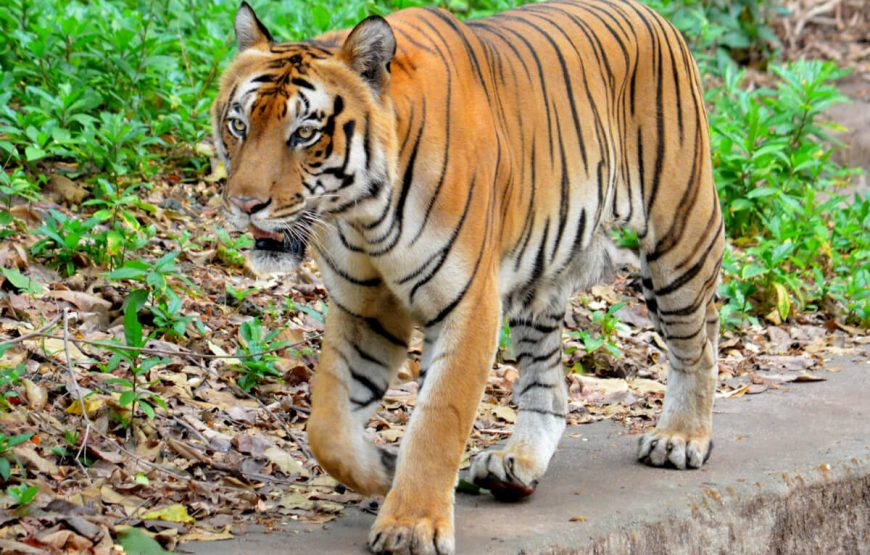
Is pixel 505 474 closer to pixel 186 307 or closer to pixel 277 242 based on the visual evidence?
pixel 277 242

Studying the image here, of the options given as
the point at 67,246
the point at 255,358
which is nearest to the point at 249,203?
the point at 255,358

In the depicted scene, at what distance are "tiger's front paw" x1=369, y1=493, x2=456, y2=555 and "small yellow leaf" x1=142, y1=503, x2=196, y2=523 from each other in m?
0.59

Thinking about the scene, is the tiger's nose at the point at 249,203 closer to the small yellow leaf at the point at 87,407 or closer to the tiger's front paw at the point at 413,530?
the tiger's front paw at the point at 413,530

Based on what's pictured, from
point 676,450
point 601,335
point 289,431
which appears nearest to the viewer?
Result: point 676,450

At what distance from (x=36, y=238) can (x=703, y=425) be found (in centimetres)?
300

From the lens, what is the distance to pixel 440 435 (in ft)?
11.1

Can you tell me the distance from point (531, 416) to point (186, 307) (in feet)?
5.67

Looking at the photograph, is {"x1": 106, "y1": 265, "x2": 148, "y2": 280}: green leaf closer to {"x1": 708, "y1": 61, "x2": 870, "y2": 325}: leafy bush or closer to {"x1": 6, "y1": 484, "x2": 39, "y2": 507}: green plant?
{"x1": 6, "y1": 484, "x2": 39, "y2": 507}: green plant

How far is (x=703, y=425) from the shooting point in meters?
4.54

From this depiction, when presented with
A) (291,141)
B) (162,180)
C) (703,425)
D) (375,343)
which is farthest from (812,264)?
(291,141)

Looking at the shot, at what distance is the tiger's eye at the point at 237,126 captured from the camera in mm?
3295

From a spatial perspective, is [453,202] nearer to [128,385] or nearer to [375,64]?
[375,64]

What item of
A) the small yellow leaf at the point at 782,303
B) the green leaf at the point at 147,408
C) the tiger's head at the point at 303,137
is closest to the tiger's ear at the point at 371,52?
the tiger's head at the point at 303,137

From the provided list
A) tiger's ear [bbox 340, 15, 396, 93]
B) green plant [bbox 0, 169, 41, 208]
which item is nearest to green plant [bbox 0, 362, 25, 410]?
green plant [bbox 0, 169, 41, 208]
